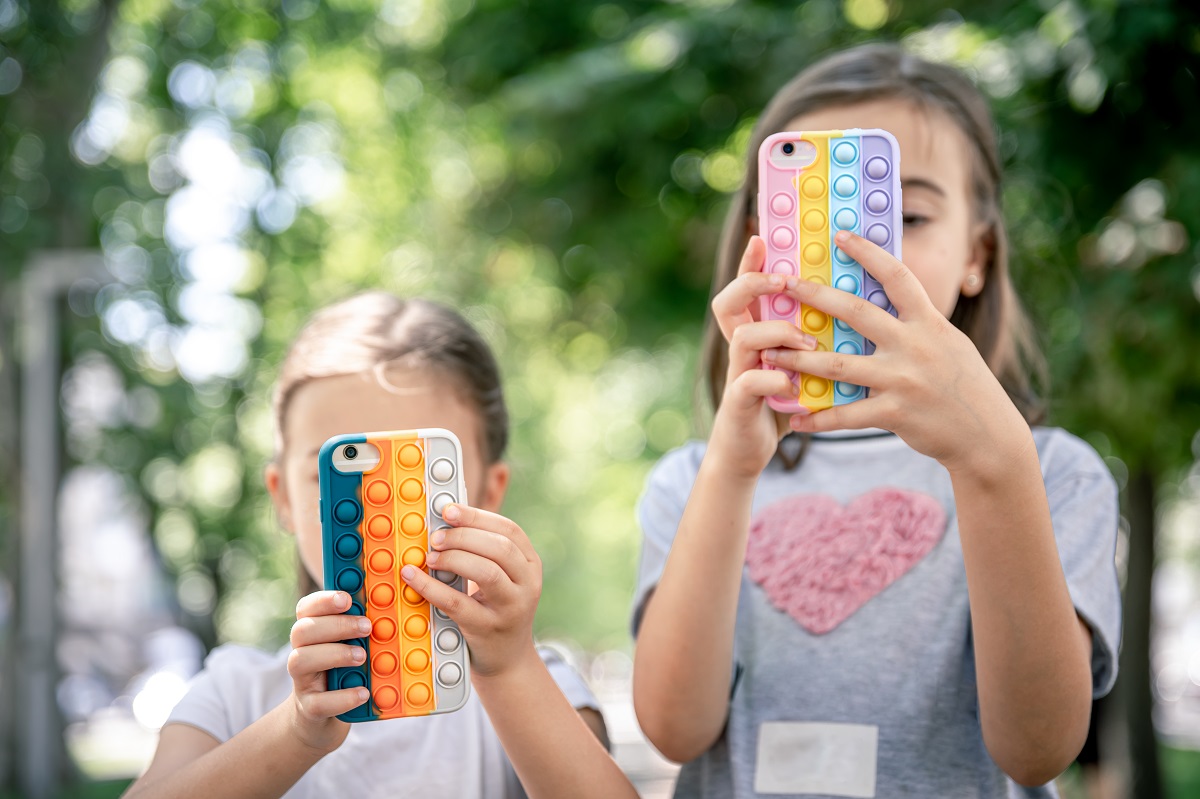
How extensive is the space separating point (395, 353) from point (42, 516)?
7990 mm

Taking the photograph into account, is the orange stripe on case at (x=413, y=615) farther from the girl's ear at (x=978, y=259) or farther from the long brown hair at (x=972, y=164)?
the girl's ear at (x=978, y=259)

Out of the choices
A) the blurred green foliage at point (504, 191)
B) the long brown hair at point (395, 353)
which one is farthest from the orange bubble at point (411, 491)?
the blurred green foliage at point (504, 191)

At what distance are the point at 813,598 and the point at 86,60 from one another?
9.52 m

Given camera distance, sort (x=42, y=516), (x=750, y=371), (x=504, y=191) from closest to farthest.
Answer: (x=750, y=371)
(x=504, y=191)
(x=42, y=516)

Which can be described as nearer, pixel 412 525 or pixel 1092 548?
pixel 412 525

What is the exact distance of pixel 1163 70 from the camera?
4.32 m

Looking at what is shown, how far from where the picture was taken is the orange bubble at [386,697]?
4.93 feet

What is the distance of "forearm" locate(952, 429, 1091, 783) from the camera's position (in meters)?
1.53

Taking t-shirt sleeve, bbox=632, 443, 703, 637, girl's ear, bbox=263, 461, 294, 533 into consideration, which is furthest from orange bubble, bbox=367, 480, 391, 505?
t-shirt sleeve, bbox=632, 443, 703, 637

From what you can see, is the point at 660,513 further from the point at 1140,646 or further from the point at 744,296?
the point at 1140,646

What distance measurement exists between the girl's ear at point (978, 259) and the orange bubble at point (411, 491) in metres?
1.10

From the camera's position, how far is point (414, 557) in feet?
4.98

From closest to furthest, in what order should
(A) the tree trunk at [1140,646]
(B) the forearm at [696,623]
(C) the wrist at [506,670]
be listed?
1. (C) the wrist at [506,670]
2. (B) the forearm at [696,623]
3. (A) the tree trunk at [1140,646]

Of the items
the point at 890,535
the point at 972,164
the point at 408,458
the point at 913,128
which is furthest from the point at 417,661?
the point at 972,164
